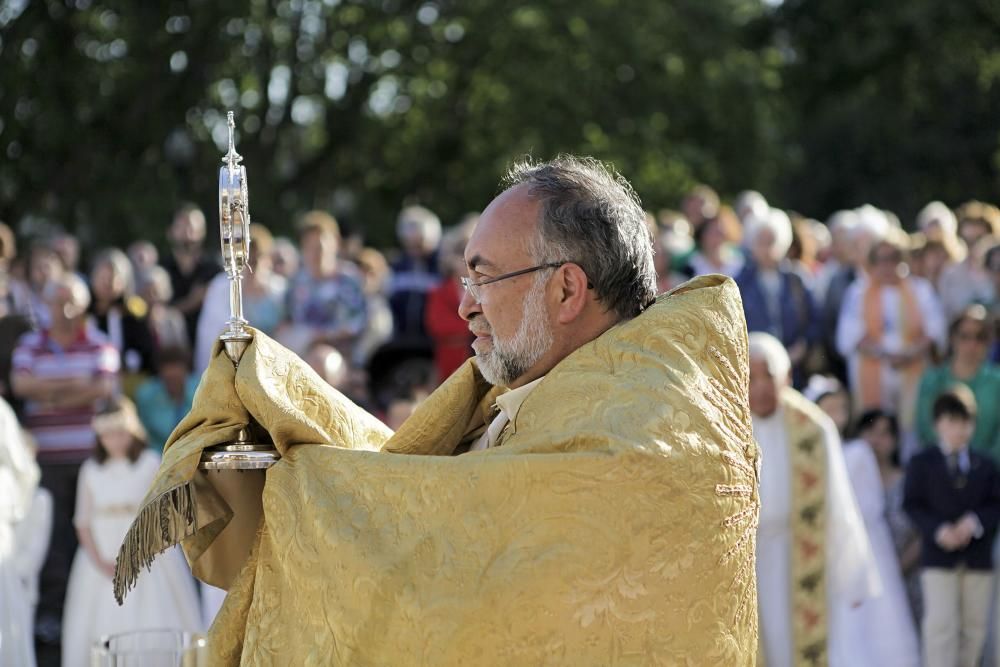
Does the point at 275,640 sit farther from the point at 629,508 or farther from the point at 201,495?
the point at 629,508

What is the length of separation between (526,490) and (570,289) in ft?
1.89

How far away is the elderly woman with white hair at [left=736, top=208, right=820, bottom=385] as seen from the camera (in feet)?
35.4

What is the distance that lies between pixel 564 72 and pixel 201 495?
1970 centimetres

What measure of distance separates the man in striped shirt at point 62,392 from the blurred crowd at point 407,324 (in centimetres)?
1

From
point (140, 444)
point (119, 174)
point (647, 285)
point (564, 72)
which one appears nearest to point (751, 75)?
point (564, 72)

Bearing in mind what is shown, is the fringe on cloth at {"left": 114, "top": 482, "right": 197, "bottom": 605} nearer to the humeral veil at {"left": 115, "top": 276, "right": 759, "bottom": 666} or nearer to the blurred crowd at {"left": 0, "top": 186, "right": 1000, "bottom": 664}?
the humeral veil at {"left": 115, "top": 276, "right": 759, "bottom": 666}

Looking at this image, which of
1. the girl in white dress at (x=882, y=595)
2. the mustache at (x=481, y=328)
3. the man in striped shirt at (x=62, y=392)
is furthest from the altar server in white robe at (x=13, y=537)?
the mustache at (x=481, y=328)

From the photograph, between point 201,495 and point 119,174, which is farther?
point 119,174

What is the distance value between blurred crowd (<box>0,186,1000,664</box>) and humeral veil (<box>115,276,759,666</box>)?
211 inches

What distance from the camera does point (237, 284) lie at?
153 inches

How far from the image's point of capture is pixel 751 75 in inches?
957

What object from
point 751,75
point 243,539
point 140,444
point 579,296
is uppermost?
point 751,75

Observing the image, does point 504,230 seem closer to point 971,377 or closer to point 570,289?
point 570,289

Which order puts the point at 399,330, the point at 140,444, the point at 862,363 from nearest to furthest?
the point at 140,444 → the point at 862,363 → the point at 399,330
